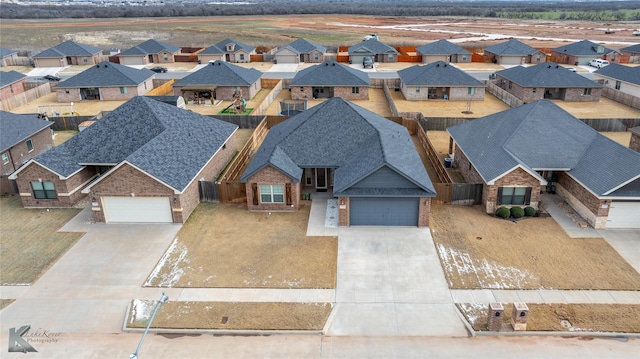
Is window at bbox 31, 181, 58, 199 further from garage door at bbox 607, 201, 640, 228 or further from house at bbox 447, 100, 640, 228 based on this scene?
garage door at bbox 607, 201, 640, 228

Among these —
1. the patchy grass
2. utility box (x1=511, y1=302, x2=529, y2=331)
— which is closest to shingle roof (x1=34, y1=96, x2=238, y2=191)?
the patchy grass

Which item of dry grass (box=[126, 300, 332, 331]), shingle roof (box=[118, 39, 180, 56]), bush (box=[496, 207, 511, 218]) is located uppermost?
shingle roof (box=[118, 39, 180, 56])

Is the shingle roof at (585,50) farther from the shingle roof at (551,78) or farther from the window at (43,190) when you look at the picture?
the window at (43,190)

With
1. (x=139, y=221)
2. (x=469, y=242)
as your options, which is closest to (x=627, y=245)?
(x=469, y=242)

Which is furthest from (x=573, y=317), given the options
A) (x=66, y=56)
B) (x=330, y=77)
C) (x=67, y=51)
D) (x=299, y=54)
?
(x=67, y=51)

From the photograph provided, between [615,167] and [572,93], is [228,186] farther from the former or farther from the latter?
[572,93]

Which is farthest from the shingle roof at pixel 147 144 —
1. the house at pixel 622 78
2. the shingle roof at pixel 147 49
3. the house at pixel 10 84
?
the shingle roof at pixel 147 49
